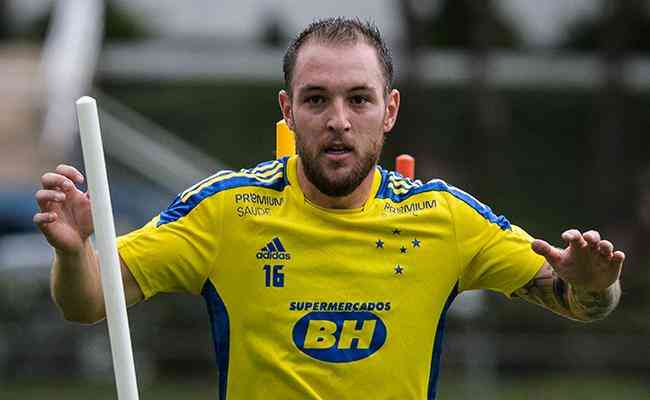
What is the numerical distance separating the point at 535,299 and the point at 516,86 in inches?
950

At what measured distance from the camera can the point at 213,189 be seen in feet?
16.2

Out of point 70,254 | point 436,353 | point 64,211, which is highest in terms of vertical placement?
point 64,211

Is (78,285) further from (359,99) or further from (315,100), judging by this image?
(359,99)

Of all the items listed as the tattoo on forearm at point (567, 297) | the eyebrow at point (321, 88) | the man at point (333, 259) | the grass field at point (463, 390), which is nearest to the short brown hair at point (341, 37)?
the man at point (333, 259)

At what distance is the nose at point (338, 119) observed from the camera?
4.66 m

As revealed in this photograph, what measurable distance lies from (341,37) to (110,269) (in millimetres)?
1161

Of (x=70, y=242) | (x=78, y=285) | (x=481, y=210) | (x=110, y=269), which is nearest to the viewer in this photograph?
(x=110, y=269)

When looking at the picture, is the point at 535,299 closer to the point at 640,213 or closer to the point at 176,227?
the point at 176,227

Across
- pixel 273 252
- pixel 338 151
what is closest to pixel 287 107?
pixel 338 151

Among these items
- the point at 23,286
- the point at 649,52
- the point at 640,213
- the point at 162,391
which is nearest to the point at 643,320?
the point at 640,213

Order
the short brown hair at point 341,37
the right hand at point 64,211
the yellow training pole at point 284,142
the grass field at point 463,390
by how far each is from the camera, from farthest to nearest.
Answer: the grass field at point 463,390 < the yellow training pole at point 284,142 < the short brown hair at point 341,37 < the right hand at point 64,211

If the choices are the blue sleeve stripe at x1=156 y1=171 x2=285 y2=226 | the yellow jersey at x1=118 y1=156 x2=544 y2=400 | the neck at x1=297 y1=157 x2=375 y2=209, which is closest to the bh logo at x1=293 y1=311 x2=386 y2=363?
the yellow jersey at x1=118 y1=156 x2=544 y2=400

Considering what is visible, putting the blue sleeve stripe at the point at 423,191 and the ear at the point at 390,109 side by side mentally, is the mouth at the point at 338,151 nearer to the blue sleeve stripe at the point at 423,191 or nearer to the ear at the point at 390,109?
the ear at the point at 390,109

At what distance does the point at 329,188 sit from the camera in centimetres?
484
